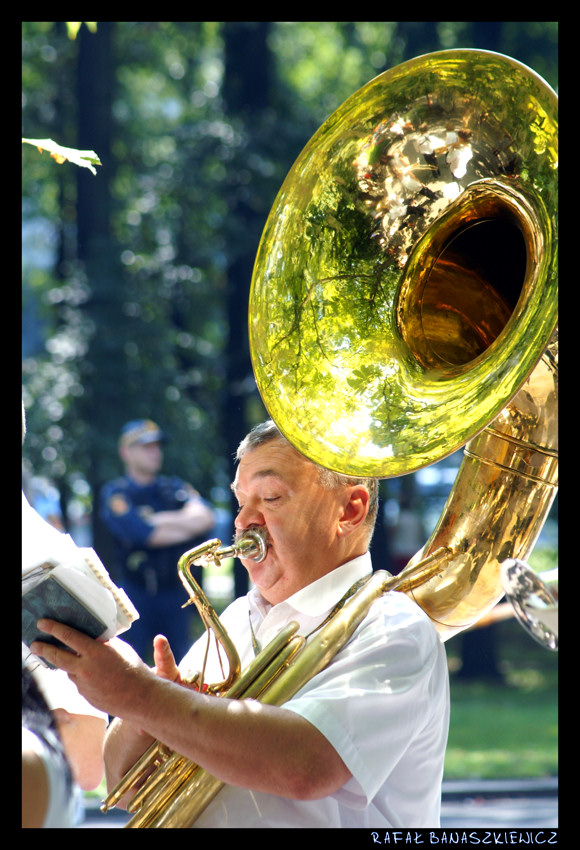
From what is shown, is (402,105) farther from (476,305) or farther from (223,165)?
(223,165)

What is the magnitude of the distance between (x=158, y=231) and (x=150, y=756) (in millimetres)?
6758

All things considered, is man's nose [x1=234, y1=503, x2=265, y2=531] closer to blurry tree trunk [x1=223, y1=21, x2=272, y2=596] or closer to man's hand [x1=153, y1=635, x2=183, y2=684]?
man's hand [x1=153, y1=635, x2=183, y2=684]

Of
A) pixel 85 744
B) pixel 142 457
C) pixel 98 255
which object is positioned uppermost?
pixel 98 255

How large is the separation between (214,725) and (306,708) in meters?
0.15

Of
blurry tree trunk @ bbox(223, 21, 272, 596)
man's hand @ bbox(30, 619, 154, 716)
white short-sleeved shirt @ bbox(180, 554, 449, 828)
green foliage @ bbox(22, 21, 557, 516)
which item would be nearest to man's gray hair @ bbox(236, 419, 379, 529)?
white short-sleeved shirt @ bbox(180, 554, 449, 828)

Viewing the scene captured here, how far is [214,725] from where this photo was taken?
1668 millimetres

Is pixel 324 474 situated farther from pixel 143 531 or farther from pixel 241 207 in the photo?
pixel 241 207

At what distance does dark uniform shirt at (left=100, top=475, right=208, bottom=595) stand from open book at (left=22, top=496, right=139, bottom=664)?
3942 millimetres

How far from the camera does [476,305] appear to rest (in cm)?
211

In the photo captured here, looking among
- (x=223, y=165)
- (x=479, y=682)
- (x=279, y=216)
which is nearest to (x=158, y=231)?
(x=223, y=165)

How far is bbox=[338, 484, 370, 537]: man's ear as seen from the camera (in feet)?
6.75

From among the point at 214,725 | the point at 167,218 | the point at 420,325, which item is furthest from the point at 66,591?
the point at 167,218

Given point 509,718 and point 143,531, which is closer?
point 143,531

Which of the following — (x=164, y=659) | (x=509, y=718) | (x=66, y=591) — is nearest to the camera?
(x=66, y=591)
